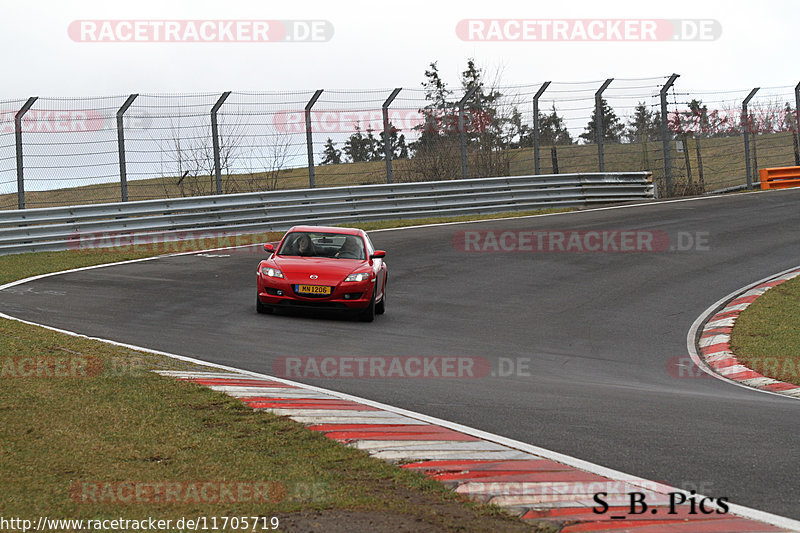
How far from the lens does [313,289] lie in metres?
12.6

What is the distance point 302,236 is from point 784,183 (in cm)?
2253

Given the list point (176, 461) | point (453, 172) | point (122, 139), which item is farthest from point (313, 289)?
point (453, 172)

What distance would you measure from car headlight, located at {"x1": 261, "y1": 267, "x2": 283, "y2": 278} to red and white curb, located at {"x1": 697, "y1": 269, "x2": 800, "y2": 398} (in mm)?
5755

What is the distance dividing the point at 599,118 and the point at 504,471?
2264cm

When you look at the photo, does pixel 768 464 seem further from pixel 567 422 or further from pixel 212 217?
pixel 212 217

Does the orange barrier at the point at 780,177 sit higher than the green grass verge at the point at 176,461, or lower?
higher

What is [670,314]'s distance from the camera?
13469 mm

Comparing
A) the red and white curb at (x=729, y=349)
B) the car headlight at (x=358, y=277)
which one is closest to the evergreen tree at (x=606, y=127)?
the red and white curb at (x=729, y=349)

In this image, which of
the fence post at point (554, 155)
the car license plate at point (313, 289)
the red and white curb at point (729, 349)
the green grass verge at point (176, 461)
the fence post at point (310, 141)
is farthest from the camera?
the fence post at point (554, 155)

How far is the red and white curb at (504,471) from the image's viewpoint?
4535 millimetres

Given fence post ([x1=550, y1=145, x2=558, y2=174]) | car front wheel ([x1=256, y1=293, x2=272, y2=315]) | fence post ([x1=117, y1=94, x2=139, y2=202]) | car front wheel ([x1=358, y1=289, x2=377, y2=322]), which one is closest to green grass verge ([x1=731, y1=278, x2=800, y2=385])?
car front wheel ([x1=358, y1=289, x2=377, y2=322])

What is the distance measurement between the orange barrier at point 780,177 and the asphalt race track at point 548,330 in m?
8.07

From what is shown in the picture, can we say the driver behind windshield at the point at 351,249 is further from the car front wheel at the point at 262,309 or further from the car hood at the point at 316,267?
the car front wheel at the point at 262,309

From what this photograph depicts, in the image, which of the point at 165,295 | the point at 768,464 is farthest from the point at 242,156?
the point at 768,464
